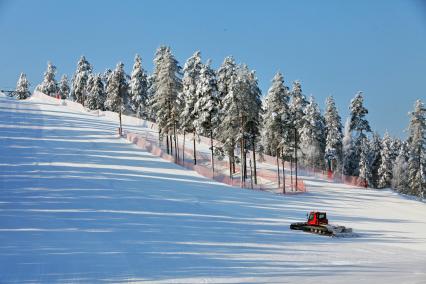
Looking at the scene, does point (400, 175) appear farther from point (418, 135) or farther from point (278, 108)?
point (278, 108)

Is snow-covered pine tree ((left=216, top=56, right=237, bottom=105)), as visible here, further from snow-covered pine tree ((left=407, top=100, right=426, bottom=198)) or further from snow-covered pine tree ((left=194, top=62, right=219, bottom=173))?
snow-covered pine tree ((left=407, top=100, right=426, bottom=198))

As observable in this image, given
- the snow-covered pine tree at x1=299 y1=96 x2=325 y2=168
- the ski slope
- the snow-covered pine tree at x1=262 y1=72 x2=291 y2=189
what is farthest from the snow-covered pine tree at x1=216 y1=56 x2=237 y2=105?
the snow-covered pine tree at x1=299 y1=96 x2=325 y2=168

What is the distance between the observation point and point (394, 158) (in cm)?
12044

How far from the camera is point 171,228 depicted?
26.7 meters

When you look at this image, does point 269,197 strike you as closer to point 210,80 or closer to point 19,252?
point 210,80

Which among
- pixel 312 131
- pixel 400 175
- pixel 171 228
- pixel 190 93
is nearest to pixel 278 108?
pixel 190 93

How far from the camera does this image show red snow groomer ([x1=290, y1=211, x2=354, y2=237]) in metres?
28.3

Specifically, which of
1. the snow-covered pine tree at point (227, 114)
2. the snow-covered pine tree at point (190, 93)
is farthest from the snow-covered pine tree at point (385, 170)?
the snow-covered pine tree at point (190, 93)

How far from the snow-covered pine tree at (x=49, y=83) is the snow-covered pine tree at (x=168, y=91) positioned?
268 feet

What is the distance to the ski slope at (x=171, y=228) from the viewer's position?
18.5 m

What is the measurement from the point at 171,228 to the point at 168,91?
38.8 metres

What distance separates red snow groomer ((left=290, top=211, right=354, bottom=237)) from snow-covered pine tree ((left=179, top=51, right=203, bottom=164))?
106 feet

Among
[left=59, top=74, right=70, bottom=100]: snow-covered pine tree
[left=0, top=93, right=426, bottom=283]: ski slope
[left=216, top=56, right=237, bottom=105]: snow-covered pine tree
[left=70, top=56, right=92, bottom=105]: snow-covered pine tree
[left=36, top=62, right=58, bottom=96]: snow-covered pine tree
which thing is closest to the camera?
[left=0, top=93, right=426, bottom=283]: ski slope

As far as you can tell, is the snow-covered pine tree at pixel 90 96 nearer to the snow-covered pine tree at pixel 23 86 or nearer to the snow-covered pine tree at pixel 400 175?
the snow-covered pine tree at pixel 23 86
